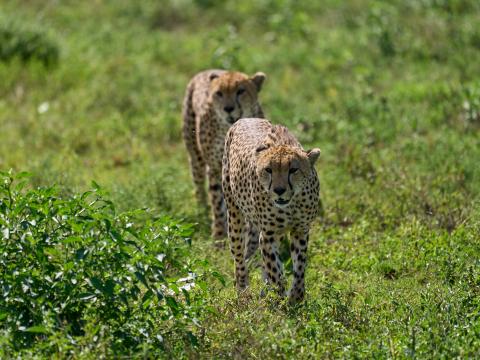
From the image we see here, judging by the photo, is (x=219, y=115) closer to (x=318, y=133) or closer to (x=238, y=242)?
(x=238, y=242)

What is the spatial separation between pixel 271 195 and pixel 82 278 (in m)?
1.36

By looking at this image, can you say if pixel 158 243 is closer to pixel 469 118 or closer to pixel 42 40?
pixel 469 118

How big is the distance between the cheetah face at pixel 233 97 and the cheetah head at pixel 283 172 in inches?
77.5

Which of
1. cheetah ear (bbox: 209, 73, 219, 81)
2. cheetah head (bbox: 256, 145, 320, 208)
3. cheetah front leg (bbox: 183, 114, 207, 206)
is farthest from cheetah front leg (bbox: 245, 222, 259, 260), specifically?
cheetah ear (bbox: 209, 73, 219, 81)

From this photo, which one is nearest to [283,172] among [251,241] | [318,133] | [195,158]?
[251,241]

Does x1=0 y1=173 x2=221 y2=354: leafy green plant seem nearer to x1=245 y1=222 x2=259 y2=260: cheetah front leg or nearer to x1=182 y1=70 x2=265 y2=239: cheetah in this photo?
x1=245 y1=222 x2=259 y2=260: cheetah front leg

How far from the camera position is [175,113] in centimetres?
1084

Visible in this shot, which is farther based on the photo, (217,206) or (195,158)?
(195,158)

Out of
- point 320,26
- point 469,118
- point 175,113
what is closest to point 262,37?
point 320,26

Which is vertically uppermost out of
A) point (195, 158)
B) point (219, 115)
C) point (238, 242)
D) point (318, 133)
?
point (219, 115)

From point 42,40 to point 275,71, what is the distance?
284cm

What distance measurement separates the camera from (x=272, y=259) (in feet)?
20.7

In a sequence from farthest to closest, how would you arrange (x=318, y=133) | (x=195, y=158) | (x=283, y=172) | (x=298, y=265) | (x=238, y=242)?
(x=318, y=133)
(x=195, y=158)
(x=238, y=242)
(x=298, y=265)
(x=283, y=172)

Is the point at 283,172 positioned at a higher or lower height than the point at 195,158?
higher
